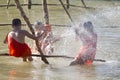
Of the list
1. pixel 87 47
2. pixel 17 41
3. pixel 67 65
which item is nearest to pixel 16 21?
pixel 17 41

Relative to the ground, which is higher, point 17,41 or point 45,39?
point 17,41

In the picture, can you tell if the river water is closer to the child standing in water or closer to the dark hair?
the child standing in water

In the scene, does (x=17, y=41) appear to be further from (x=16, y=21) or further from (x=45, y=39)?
(x=45, y=39)

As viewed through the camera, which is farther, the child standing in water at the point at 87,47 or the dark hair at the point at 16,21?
the child standing in water at the point at 87,47

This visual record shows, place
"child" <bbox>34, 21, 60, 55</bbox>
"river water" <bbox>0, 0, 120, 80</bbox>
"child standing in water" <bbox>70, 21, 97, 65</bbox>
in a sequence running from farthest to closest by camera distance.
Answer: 1. "child" <bbox>34, 21, 60, 55</bbox>
2. "child standing in water" <bbox>70, 21, 97, 65</bbox>
3. "river water" <bbox>0, 0, 120, 80</bbox>

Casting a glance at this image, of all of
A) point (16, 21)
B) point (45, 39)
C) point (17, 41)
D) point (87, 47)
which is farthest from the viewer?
point (45, 39)

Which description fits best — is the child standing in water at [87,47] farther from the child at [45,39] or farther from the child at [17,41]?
the child at [17,41]

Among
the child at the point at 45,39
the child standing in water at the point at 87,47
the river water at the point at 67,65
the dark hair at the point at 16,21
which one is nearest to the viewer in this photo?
the river water at the point at 67,65

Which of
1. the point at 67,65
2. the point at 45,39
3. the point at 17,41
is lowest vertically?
the point at 67,65

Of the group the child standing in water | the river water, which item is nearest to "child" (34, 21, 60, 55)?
the river water

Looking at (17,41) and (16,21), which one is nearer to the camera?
(16,21)

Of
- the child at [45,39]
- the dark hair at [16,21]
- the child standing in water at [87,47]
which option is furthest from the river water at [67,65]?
the dark hair at [16,21]

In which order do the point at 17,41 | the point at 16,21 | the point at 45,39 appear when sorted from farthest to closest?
the point at 45,39, the point at 17,41, the point at 16,21

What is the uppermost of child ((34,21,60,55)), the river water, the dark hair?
the dark hair
